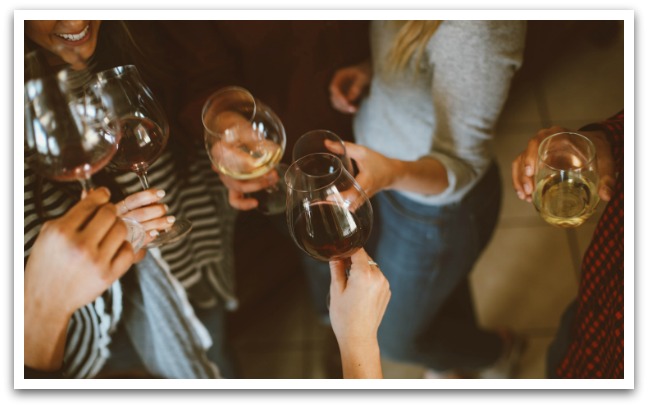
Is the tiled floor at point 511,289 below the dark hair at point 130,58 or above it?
below

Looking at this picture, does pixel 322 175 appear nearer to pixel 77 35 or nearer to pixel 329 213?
pixel 329 213

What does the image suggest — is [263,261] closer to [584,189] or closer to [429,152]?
[429,152]

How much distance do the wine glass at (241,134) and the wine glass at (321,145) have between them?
3 centimetres

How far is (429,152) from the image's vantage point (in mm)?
1033

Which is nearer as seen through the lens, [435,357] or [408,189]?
[408,189]

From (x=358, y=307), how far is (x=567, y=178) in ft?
1.14

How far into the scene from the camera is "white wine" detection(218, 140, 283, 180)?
90 centimetres

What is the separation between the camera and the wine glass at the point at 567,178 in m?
0.85

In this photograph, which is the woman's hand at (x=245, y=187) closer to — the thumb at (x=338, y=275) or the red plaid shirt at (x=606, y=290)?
the thumb at (x=338, y=275)

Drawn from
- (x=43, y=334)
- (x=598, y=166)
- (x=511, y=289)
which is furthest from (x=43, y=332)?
(x=511, y=289)

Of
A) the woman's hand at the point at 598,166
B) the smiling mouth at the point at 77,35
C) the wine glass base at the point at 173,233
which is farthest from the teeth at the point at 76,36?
the woman's hand at the point at 598,166
